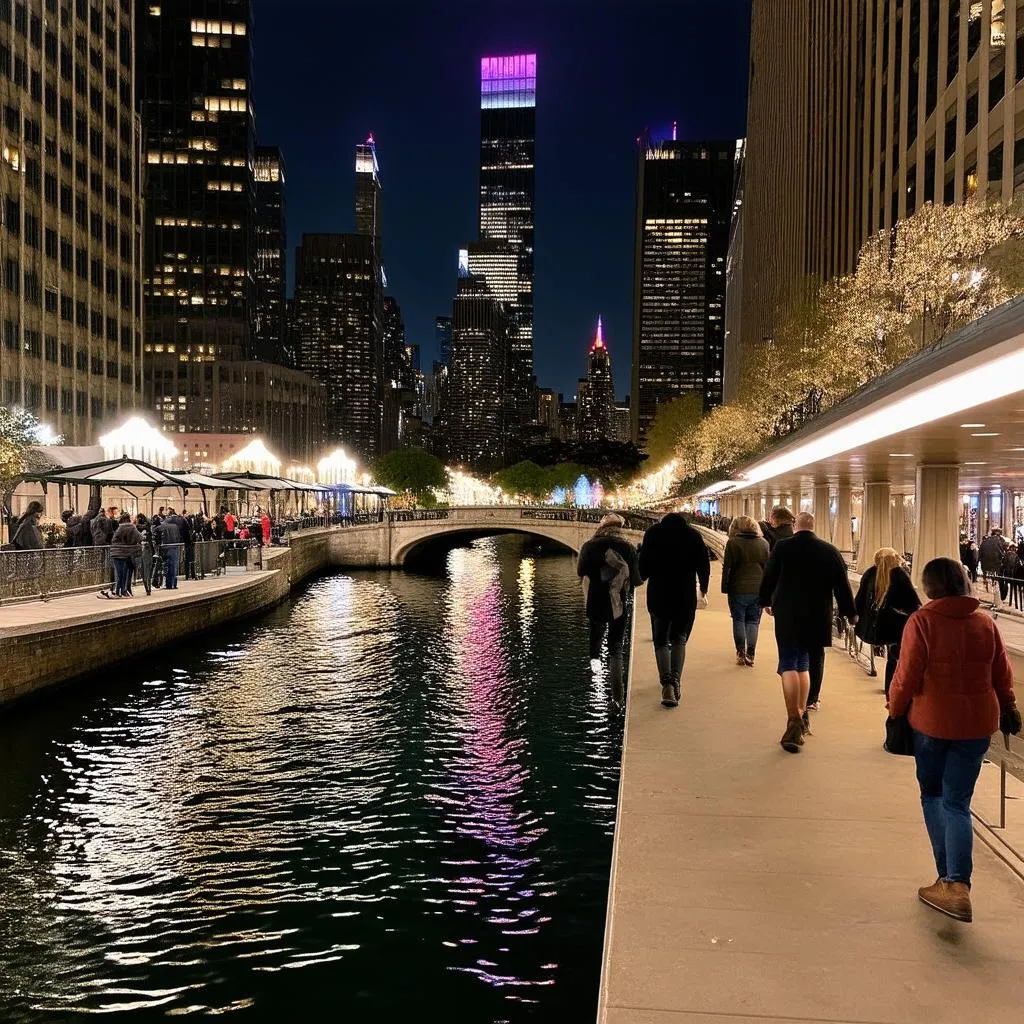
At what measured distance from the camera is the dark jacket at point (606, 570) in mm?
11180

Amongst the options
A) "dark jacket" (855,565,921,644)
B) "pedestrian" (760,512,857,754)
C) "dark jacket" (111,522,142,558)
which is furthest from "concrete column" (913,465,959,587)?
"dark jacket" (111,522,142,558)

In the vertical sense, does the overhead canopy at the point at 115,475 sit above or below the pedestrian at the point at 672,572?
above

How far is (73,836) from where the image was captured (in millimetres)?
11328

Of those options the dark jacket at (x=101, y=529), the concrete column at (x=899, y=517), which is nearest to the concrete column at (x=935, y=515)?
the concrete column at (x=899, y=517)

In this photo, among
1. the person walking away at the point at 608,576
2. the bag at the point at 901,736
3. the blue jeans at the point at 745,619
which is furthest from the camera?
the blue jeans at the point at 745,619

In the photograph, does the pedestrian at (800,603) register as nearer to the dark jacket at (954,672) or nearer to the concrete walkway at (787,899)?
the concrete walkway at (787,899)

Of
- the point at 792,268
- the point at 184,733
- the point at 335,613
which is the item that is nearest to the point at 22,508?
the point at 335,613

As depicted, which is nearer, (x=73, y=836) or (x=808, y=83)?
(x=73, y=836)

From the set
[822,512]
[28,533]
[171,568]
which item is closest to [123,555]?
[28,533]

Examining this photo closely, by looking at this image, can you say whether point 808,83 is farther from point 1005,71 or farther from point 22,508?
point 22,508

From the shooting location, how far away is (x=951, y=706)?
4809 mm

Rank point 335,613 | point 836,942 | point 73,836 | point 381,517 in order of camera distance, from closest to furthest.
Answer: point 836,942, point 73,836, point 335,613, point 381,517

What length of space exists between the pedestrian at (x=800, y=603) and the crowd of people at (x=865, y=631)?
0.01 metres

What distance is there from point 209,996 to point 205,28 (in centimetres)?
17128
